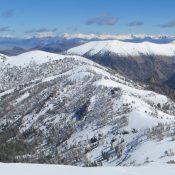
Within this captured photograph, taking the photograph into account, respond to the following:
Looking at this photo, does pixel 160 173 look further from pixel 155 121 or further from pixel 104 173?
pixel 155 121

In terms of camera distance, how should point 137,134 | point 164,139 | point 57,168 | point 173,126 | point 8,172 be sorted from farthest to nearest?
point 137,134
point 173,126
point 164,139
point 57,168
point 8,172

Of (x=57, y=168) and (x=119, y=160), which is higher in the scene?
(x=57, y=168)

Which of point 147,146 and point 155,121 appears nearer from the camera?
point 147,146

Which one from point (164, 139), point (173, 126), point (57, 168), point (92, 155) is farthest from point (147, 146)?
point (57, 168)

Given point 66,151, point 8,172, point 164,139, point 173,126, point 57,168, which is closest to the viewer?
point 8,172

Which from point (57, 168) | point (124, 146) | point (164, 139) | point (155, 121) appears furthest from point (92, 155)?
point (57, 168)

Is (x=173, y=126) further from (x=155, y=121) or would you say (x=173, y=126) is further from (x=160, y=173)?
(x=160, y=173)
